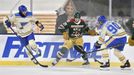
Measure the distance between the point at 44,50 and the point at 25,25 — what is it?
31.0 inches

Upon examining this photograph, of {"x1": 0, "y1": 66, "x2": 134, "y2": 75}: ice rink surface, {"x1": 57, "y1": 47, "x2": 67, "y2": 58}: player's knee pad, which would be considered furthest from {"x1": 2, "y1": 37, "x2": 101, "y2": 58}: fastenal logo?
{"x1": 0, "y1": 66, "x2": 134, "y2": 75}: ice rink surface

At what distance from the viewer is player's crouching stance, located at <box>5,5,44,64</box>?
17875 millimetres

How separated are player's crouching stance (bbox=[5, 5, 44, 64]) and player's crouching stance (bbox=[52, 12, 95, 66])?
0.48 meters

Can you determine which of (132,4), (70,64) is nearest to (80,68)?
(70,64)

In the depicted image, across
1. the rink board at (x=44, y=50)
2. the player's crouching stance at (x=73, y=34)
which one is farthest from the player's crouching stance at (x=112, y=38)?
the rink board at (x=44, y=50)

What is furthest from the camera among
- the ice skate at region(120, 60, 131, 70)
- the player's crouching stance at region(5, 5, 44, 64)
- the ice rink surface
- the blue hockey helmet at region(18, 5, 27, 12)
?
the player's crouching stance at region(5, 5, 44, 64)

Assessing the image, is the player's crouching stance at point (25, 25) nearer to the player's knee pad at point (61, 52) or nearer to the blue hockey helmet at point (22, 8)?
the blue hockey helmet at point (22, 8)

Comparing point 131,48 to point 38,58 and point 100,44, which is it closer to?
point 100,44

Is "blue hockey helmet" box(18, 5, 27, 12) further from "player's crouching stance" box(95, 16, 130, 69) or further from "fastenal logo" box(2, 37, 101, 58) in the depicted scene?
"player's crouching stance" box(95, 16, 130, 69)

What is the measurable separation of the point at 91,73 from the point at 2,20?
3.17 metres

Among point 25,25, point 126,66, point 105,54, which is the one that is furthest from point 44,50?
point 126,66

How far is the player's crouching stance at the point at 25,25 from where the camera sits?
17875 millimetres

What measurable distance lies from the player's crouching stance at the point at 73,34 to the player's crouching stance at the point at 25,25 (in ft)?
1.57

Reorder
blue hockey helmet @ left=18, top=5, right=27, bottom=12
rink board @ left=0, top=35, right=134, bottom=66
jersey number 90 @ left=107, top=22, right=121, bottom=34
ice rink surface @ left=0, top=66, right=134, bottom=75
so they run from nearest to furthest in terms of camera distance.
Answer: ice rink surface @ left=0, top=66, right=134, bottom=75, jersey number 90 @ left=107, top=22, right=121, bottom=34, blue hockey helmet @ left=18, top=5, right=27, bottom=12, rink board @ left=0, top=35, right=134, bottom=66
